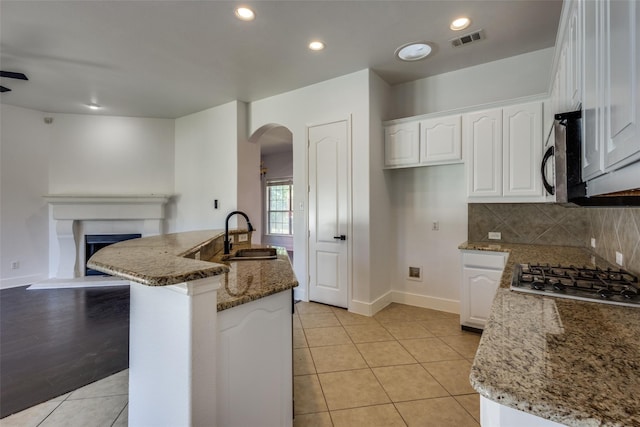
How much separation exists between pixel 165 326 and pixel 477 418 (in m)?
1.80

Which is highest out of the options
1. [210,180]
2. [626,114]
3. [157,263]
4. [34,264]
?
[210,180]

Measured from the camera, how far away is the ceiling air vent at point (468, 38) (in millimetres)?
2604

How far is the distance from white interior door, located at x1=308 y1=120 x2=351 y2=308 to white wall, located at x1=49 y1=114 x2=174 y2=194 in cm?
297

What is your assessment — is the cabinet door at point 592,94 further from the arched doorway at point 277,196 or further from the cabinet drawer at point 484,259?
the arched doorway at point 277,196

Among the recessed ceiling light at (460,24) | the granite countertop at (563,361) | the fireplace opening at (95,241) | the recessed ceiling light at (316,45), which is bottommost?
the fireplace opening at (95,241)

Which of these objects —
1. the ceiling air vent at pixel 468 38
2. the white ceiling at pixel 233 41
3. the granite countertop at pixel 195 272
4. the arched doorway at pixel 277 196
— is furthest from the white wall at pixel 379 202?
the arched doorway at pixel 277 196

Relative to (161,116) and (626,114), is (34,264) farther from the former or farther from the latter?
(626,114)

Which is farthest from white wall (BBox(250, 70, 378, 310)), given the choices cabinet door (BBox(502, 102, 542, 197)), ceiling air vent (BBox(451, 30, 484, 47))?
cabinet door (BBox(502, 102, 542, 197))

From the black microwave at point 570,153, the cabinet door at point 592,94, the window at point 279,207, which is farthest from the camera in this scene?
the window at point 279,207

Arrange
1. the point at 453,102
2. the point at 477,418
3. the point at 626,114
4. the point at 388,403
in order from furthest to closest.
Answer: the point at 453,102 → the point at 388,403 → the point at 477,418 → the point at 626,114

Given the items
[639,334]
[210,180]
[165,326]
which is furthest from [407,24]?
[210,180]

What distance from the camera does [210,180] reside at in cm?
462

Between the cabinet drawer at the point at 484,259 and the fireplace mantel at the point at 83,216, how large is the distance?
15.2ft

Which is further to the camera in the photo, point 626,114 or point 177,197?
point 177,197
